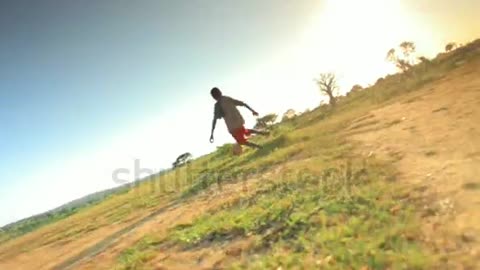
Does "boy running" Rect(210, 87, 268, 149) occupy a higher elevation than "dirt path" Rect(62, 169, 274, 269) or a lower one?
higher

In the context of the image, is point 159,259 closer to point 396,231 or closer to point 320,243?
point 320,243

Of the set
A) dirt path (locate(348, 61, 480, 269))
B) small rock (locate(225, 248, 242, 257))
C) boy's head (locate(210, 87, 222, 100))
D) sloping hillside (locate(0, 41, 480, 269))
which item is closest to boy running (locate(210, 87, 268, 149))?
boy's head (locate(210, 87, 222, 100))

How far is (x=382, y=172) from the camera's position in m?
8.04

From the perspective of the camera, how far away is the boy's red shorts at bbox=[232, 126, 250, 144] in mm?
12406

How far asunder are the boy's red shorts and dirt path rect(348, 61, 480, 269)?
309 cm

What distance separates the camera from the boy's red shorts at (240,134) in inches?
488

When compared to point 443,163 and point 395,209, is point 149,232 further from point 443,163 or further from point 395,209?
point 443,163

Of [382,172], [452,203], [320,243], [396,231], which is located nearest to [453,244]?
[396,231]

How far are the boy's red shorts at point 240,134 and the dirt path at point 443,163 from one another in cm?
309

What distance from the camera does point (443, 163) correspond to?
740 cm

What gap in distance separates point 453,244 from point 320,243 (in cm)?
160

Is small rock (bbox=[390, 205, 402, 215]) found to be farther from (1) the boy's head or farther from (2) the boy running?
(1) the boy's head

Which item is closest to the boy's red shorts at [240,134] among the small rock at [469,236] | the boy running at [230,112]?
the boy running at [230,112]

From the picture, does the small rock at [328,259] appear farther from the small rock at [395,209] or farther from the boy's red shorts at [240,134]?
the boy's red shorts at [240,134]
